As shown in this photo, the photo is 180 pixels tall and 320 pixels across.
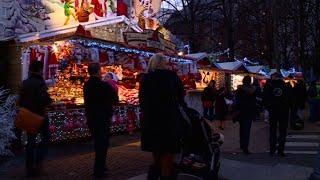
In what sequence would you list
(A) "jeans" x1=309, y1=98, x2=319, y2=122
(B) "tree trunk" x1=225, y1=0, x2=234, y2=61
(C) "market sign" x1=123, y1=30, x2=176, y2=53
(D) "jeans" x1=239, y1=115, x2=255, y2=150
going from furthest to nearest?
(B) "tree trunk" x1=225, y1=0, x2=234, y2=61
(A) "jeans" x1=309, y1=98, x2=319, y2=122
(C) "market sign" x1=123, y1=30, x2=176, y2=53
(D) "jeans" x1=239, y1=115, x2=255, y2=150

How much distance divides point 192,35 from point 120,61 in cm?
2035

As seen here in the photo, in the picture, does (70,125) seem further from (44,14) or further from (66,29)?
(44,14)

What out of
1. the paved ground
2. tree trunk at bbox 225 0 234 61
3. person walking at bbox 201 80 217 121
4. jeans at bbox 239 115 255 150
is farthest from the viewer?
tree trunk at bbox 225 0 234 61

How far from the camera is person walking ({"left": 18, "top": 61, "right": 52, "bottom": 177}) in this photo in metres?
8.18

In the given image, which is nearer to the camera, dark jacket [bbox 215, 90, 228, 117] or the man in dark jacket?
the man in dark jacket

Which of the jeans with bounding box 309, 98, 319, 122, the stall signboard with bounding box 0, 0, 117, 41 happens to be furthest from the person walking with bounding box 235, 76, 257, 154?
the jeans with bounding box 309, 98, 319, 122

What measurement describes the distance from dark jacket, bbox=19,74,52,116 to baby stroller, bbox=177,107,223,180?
7.53 ft

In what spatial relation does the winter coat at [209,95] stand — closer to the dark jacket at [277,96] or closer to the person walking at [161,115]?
the dark jacket at [277,96]

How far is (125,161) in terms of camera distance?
9.97 m

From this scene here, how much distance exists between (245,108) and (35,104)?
506 cm

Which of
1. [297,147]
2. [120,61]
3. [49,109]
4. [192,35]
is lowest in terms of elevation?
[297,147]

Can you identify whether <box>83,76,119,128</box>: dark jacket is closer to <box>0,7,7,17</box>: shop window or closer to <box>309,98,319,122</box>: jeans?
<box>0,7,7,17</box>: shop window

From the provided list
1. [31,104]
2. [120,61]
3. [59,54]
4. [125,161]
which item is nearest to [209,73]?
[120,61]

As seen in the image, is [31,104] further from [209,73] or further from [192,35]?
[192,35]
